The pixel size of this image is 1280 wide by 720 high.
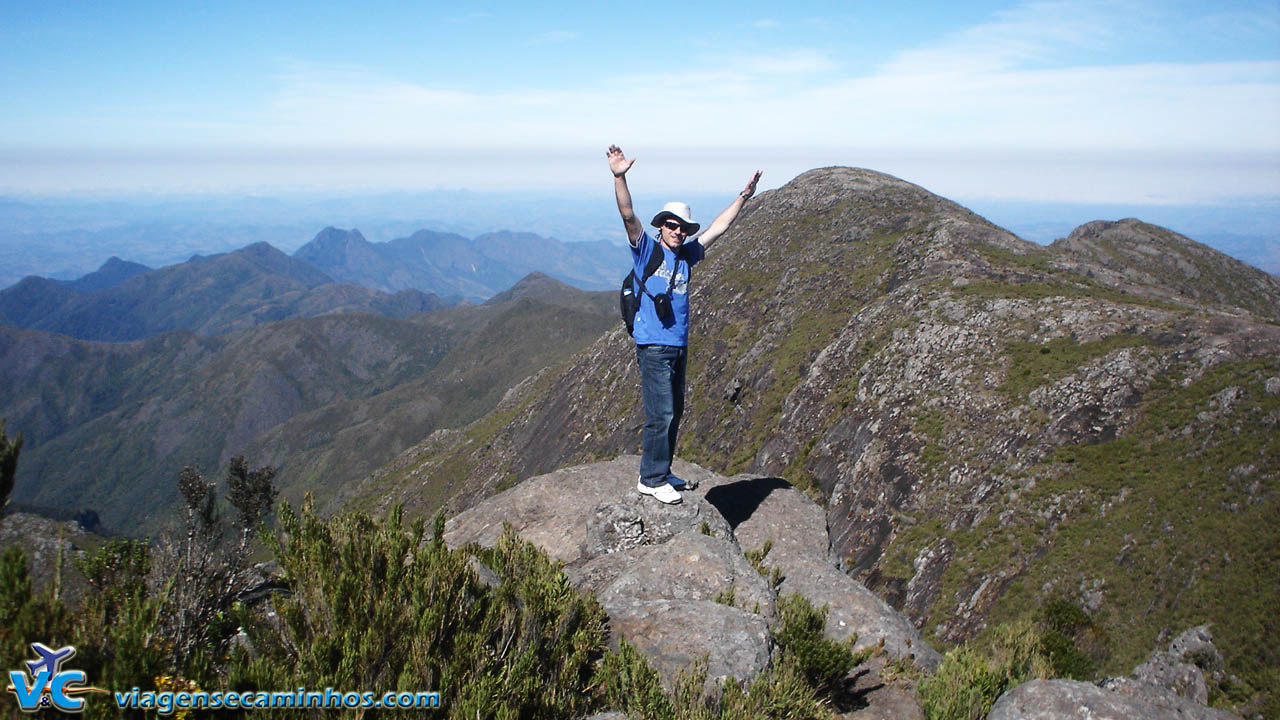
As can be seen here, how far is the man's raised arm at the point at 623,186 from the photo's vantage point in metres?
8.88

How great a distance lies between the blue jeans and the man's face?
175 cm

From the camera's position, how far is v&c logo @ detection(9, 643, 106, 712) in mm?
3836

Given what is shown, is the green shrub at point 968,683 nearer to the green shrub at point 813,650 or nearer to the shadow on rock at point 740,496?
the green shrub at point 813,650

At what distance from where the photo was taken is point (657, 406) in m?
10.5

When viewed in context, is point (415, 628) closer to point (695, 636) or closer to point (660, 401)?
point (695, 636)

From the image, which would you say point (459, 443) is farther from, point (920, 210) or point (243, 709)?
point (243, 709)

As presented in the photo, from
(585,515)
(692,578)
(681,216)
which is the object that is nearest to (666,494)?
(692,578)

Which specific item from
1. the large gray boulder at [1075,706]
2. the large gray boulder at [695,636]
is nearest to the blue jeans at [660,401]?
the large gray boulder at [695,636]

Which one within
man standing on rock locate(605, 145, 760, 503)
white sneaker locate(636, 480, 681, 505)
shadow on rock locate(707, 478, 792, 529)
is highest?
man standing on rock locate(605, 145, 760, 503)

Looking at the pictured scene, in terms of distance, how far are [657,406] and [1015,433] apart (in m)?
29.3

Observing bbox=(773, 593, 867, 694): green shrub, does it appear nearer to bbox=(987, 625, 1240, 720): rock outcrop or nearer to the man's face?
bbox=(987, 625, 1240, 720): rock outcrop

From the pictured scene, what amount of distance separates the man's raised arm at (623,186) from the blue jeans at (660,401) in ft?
6.43

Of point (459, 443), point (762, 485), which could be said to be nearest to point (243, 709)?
point (762, 485)

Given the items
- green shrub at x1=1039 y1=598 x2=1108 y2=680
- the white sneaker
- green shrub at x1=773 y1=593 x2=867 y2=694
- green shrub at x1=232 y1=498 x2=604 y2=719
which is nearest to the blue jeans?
the white sneaker
